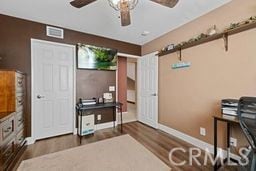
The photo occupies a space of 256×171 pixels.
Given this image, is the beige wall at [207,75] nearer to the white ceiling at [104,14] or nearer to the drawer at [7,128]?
the white ceiling at [104,14]

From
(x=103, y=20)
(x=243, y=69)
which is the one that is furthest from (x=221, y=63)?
(x=103, y=20)

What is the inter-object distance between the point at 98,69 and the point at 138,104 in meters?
1.75

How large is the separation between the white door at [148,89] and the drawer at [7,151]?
10.1ft

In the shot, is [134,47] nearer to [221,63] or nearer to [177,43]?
[177,43]

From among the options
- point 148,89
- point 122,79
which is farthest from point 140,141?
point 122,79

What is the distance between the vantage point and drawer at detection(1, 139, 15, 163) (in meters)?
1.88

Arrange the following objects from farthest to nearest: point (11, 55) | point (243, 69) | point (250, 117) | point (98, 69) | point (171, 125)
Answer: point (98, 69)
point (171, 125)
point (11, 55)
point (243, 69)
point (250, 117)

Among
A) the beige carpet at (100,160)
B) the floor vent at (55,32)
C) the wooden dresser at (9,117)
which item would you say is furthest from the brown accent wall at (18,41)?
the beige carpet at (100,160)

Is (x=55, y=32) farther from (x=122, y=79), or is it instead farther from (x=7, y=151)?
(x=122, y=79)

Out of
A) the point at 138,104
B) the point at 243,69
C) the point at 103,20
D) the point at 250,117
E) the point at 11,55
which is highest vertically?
the point at 103,20

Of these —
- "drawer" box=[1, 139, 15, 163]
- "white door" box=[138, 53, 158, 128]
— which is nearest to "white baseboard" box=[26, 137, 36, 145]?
"drawer" box=[1, 139, 15, 163]

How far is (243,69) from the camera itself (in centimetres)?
209

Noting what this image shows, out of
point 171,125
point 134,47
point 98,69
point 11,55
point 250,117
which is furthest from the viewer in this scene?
point 134,47

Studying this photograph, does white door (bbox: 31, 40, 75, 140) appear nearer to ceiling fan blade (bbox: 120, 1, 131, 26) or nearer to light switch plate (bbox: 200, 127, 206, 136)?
ceiling fan blade (bbox: 120, 1, 131, 26)
